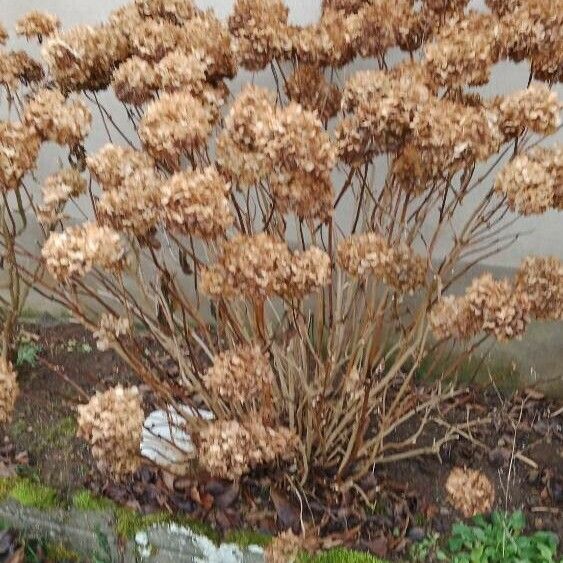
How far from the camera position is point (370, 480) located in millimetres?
1807

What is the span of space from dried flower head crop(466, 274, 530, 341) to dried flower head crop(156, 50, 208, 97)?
655mm

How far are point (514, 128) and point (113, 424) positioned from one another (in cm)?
90

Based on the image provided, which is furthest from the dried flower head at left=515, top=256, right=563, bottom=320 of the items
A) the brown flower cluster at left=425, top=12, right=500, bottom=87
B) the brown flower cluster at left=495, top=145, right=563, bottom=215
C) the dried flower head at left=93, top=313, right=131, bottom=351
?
the dried flower head at left=93, top=313, right=131, bottom=351

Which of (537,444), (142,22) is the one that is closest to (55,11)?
(142,22)

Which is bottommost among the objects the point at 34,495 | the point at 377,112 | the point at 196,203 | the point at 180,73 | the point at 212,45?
the point at 34,495

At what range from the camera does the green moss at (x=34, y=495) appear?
1.79m

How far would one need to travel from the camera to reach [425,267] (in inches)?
56.0

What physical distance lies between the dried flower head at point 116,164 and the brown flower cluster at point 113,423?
389mm

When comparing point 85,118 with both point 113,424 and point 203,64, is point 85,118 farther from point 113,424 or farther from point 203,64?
point 113,424

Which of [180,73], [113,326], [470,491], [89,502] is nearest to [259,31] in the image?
[180,73]

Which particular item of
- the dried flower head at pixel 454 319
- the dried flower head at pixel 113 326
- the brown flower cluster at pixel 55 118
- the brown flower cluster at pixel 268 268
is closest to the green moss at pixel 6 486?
the dried flower head at pixel 113 326

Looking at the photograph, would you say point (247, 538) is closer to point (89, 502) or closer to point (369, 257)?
point (89, 502)

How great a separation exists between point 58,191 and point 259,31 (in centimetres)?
56

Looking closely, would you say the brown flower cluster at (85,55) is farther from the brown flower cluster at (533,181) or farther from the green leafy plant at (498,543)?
the green leafy plant at (498,543)
